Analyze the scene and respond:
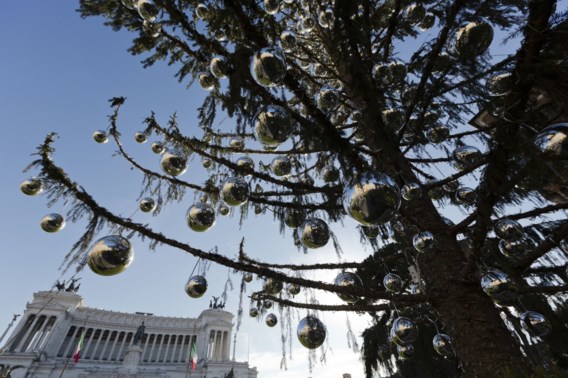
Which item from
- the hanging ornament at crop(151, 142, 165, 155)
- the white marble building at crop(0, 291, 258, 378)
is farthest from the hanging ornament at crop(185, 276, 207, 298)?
the white marble building at crop(0, 291, 258, 378)

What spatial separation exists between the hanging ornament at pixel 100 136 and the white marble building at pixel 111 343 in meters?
38.7

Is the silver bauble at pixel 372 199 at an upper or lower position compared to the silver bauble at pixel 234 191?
lower

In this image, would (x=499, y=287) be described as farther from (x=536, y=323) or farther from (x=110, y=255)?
(x=110, y=255)

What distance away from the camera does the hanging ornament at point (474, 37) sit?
1.87m

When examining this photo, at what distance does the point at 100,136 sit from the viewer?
13.0 feet

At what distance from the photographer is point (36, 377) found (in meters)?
31.9

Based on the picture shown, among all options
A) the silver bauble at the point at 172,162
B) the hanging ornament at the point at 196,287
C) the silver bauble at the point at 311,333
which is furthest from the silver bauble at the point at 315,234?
the silver bauble at the point at 172,162

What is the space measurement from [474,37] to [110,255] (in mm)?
2887

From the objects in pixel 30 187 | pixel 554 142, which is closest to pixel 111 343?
pixel 30 187

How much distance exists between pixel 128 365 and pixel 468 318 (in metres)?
42.0

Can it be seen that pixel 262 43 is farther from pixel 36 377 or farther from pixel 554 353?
pixel 36 377

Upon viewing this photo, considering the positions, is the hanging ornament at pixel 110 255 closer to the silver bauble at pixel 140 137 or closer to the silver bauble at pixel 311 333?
the silver bauble at pixel 311 333

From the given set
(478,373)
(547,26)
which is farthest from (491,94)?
(478,373)

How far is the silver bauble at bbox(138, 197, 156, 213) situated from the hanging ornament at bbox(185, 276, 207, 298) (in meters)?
1.54
